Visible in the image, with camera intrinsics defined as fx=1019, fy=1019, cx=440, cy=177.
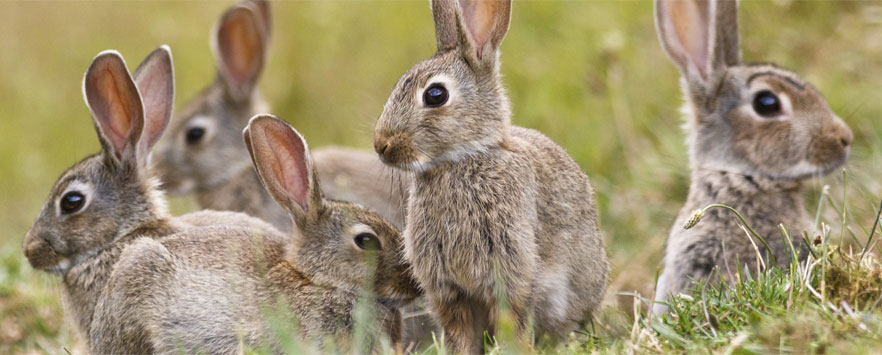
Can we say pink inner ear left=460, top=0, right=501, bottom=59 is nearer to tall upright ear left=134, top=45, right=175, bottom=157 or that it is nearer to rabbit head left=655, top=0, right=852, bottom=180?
rabbit head left=655, top=0, right=852, bottom=180

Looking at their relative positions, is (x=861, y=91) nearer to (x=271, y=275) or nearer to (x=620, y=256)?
(x=620, y=256)

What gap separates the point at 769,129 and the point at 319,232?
249cm

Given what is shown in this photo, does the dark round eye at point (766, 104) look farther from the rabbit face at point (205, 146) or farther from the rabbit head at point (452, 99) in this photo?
the rabbit face at point (205, 146)

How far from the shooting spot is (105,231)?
5.09 m

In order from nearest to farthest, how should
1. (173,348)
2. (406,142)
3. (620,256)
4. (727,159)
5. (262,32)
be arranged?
1. (406,142)
2. (173,348)
3. (727,159)
4. (620,256)
5. (262,32)

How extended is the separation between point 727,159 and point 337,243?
2.27 m

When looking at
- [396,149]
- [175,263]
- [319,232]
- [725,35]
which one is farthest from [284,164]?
[725,35]

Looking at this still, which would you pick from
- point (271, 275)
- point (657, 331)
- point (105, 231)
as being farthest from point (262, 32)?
point (657, 331)

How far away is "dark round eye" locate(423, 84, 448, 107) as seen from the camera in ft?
13.9

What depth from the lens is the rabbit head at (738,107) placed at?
5395mm

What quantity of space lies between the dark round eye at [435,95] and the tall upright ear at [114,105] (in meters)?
1.71

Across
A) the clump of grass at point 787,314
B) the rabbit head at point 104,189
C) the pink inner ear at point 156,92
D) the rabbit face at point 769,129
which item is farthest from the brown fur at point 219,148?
the clump of grass at point 787,314

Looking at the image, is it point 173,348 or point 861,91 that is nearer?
point 173,348

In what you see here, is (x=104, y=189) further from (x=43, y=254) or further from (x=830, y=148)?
(x=830, y=148)
